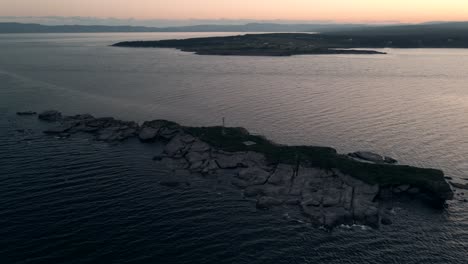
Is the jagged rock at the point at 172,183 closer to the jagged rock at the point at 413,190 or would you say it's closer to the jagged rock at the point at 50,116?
the jagged rock at the point at 413,190

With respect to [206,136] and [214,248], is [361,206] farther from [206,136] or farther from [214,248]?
[206,136]

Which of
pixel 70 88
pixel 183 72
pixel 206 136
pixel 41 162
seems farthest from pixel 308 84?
pixel 41 162

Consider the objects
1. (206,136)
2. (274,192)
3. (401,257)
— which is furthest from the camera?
(206,136)

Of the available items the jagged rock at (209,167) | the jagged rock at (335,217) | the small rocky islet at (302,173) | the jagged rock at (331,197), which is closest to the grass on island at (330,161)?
the small rocky islet at (302,173)

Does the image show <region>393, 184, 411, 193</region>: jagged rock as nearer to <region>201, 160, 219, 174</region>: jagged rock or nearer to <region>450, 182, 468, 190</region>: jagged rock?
<region>450, 182, 468, 190</region>: jagged rock

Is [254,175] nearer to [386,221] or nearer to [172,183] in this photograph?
[172,183]

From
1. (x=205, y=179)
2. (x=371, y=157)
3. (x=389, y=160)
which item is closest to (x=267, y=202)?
(x=205, y=179)

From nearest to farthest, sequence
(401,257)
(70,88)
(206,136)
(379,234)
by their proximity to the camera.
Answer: (401,257)
(379,234)
(206,136)
(70,88)
